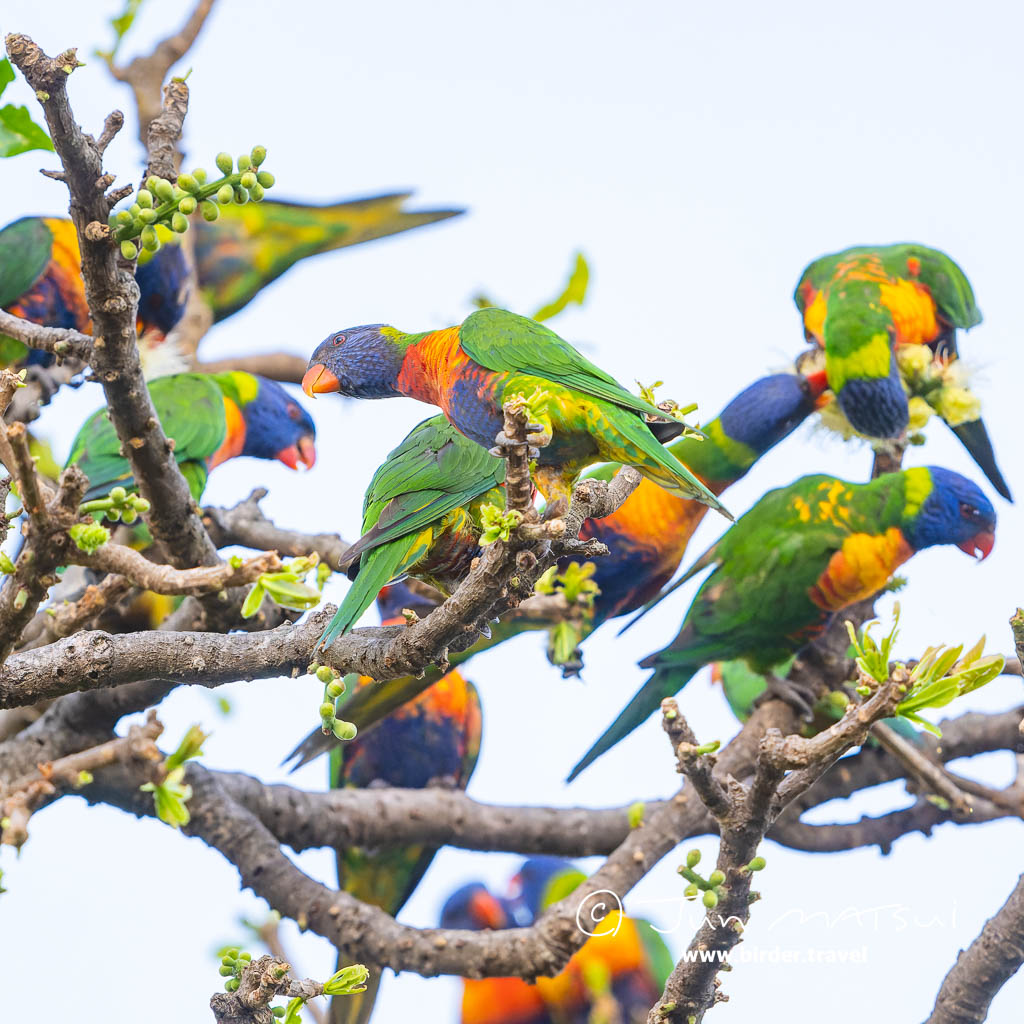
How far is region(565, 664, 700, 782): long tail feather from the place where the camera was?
Result: 337cm

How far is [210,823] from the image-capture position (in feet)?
10.1

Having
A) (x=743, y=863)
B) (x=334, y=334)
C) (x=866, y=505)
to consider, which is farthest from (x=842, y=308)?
(x=743, y=863)

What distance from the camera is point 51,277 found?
4176 mm

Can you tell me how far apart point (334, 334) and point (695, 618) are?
1.83 m

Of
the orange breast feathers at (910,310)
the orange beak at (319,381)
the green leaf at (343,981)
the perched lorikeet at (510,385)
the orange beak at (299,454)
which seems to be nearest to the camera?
the green leaf at (343,981)

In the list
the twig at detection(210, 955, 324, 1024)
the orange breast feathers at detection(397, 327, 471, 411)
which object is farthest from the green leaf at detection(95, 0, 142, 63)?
the twig at detection(210, 955, 324, 1024)

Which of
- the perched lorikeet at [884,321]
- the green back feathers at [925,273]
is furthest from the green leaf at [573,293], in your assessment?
the green back feathers at [925,273]

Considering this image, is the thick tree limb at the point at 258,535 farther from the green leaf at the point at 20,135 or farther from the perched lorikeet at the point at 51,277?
the green leaf at the point at 20,135

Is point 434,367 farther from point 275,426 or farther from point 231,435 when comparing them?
point 275,426

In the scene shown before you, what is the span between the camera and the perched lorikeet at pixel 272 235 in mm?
4426

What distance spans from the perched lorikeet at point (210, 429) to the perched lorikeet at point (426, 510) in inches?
41.9

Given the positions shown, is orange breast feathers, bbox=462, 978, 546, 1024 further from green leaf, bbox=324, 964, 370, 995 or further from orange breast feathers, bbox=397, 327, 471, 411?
orange breast feathers, bbox=397, 327, 471, 411

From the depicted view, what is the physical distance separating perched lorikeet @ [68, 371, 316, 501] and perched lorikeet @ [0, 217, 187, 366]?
0.42 m

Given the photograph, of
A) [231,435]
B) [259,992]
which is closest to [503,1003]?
[259,992]
